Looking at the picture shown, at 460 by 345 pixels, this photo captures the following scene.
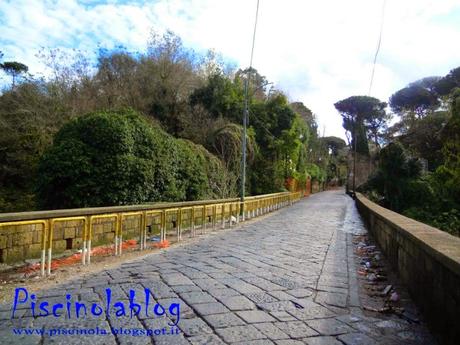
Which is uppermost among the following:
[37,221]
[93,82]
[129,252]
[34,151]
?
[93,82]

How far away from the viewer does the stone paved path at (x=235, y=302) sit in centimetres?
362

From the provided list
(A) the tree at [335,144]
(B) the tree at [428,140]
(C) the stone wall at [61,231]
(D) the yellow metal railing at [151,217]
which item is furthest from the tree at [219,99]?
(A) the tree at [335,144]

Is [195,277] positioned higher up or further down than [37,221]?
further down

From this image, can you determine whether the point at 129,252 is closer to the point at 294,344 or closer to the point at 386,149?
the point at 294,344

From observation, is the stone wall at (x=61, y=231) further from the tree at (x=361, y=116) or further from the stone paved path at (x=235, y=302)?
the tree at (x=361, y=116)

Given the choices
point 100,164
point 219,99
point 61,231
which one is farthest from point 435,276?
point 219,99

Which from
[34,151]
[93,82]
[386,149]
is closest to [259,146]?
[386,149]

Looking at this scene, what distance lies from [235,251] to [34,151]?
1329 centimetres

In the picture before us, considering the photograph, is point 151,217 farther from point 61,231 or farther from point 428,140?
point 428,140

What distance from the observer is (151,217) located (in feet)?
35.4

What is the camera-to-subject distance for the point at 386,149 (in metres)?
24.2

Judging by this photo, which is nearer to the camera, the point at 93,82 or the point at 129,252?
the point at 129,252

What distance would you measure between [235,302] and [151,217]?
6.58m

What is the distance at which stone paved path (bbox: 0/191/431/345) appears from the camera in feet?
11.9
